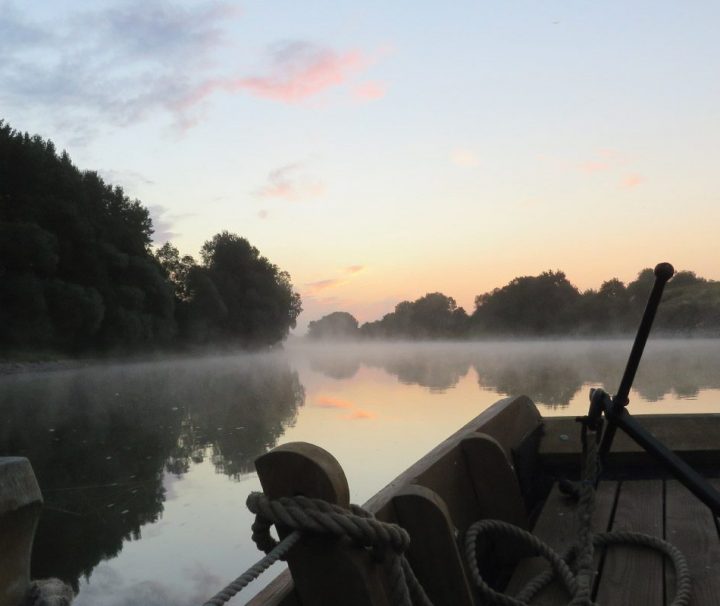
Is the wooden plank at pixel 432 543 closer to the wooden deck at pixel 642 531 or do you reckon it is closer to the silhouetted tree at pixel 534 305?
the wooden deck at pixel 642 531

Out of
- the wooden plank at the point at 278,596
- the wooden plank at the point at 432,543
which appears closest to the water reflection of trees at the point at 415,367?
the wooden plank at the point at 432,543

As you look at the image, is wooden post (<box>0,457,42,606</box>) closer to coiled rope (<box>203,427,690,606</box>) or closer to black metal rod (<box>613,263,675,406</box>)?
coiled rope (<box>203,427,690,606</box>)

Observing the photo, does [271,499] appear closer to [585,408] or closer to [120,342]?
[585,408]

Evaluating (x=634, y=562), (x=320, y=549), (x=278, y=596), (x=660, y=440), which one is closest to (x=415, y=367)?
(x=660, y=440)

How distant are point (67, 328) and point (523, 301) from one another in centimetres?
5335

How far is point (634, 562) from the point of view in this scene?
2.36 m

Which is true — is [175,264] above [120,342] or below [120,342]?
above

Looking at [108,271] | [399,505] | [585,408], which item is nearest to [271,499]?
[399,505]

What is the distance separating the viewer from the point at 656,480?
3.22 metres

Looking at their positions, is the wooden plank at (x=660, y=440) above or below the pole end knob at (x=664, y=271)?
below

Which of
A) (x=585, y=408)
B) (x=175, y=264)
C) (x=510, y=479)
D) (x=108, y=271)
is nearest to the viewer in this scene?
(x=510, y=479)

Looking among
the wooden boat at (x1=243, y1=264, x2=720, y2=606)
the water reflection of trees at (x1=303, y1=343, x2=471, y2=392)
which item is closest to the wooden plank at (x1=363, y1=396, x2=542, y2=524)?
the wooden boat at (x1=243, y1=264, x2=720, y2=606)

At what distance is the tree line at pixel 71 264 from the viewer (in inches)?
1296

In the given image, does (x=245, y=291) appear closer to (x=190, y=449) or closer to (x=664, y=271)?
(x=190, y=449)
